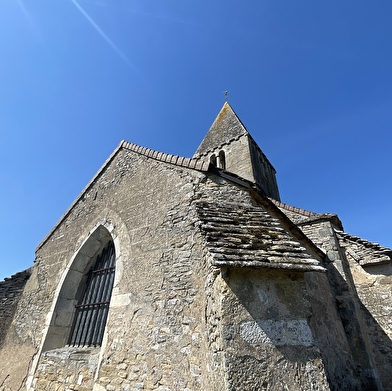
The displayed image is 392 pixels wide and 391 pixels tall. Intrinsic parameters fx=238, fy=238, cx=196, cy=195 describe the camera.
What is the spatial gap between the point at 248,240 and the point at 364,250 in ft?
18.4

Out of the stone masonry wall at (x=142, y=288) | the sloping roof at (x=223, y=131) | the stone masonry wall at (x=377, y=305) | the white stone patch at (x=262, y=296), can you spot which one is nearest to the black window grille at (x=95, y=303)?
the stone masonry wall at (x=142, y=288)

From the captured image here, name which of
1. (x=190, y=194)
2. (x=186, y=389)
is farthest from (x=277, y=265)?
(x=190, y=194)

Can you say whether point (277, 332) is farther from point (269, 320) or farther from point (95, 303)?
point (95, 303)

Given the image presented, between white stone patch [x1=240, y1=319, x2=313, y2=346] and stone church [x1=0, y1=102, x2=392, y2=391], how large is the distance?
1 centimetres

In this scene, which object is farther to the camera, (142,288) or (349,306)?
(349,306)

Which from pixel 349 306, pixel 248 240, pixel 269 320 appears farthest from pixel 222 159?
pixel 269 320

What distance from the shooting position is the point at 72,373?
4.32m

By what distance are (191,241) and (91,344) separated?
3.22 m

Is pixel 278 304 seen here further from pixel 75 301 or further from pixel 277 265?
pixel 75 301

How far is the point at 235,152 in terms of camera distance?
14.2 m

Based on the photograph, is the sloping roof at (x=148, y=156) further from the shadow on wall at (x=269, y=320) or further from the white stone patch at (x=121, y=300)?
the white stone patch at (x=121, y=300)

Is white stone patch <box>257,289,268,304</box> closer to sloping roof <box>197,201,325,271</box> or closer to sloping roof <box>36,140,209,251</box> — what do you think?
sloping roof <box>197,201,325,271</box>

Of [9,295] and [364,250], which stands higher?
[364,250]

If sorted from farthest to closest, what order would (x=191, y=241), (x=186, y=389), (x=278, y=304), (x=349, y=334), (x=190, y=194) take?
(x=349, y=334) → (x=190, y=194) → (x=191, y=241) → (x=186, y=389) → (x=278, y=304)
